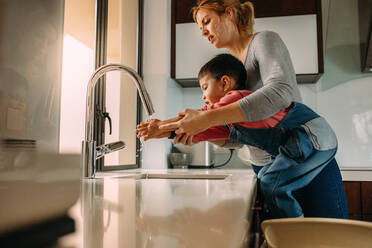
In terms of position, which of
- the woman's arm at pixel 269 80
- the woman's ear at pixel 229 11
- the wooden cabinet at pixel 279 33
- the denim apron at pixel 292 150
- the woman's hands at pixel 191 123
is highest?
the wooden cabinet at pixel 279 33

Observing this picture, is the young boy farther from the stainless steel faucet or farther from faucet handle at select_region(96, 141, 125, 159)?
faucet handle at select_region(96, 141, 125, 159)

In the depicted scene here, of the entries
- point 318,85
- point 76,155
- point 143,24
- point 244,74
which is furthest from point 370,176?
point 76,155

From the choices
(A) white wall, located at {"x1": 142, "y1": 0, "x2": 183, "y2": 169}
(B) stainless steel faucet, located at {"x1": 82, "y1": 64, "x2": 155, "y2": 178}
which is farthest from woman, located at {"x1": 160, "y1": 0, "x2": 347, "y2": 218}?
(A) white wall, located at {"x1": 142, "y1": 0, "x2": 183, "y2": 169}

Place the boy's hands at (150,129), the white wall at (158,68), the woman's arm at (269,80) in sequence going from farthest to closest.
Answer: the white wall at (158,68) → the boy's hands at (150,129) → the woman's arm at (269,80)

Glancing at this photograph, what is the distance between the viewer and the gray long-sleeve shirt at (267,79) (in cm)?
74

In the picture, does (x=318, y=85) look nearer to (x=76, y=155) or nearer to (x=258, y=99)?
(x=258, y=99)

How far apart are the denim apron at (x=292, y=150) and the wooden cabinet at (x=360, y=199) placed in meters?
1.03

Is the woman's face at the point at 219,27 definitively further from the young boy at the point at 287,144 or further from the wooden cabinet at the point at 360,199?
the wooden cabinet at the point at 360,199

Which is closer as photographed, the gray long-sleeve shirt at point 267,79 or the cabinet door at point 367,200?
the gray long-sleeve shirt at point 267,79

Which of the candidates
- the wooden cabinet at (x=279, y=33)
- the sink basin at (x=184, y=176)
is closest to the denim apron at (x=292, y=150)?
the sink basin at (x=184, y=176)

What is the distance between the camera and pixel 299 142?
81cm

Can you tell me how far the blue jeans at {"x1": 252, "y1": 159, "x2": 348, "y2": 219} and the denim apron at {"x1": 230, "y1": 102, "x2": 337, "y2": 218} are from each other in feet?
0.22

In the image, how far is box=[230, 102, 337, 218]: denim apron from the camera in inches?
32.2

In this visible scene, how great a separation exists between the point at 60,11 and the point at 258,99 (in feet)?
2.10
